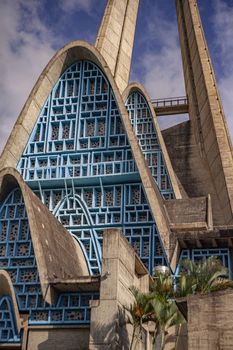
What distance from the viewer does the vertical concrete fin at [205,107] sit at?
94.0 feet

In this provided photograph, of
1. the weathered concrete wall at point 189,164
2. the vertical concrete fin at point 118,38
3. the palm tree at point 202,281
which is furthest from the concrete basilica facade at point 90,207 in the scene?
the vertical concrete fin at point 118,38

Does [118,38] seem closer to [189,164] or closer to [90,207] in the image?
[189,164]

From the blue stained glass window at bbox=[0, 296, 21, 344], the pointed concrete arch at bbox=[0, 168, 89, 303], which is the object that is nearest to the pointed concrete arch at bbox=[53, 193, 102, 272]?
the pointed concrete arch at bbox=[0, 168, 89, 303]

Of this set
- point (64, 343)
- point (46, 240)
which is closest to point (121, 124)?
point (46, 240)

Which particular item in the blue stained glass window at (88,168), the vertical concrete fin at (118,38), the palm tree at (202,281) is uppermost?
the vertical concrete fin at (118,38)

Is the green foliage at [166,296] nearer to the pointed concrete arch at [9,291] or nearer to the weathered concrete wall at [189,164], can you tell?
the pointed concrete arch at [9,291]

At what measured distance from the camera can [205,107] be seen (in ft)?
107

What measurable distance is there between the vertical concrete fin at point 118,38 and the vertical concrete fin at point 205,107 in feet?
13.0

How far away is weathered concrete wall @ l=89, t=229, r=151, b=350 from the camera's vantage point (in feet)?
54.8

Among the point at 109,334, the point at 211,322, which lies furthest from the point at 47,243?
the point at 211,322

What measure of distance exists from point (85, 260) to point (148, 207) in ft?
11.0

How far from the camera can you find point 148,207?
23.5 m

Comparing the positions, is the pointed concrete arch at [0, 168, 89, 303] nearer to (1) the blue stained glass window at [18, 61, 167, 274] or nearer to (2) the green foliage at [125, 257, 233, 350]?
(1) the blue stained glass window at [18, 61, 167, 274]

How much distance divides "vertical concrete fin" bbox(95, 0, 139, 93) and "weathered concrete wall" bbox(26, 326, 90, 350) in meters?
18.1
